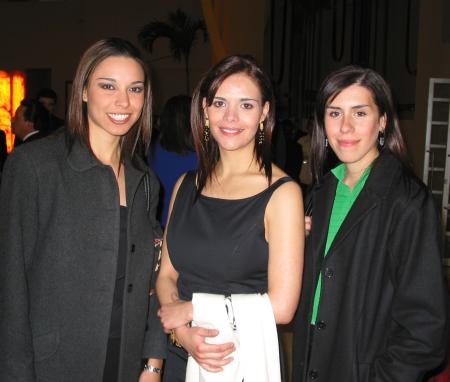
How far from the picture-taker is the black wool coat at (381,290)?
1.56 meters

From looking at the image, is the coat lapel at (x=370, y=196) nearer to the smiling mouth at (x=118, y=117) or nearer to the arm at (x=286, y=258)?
the arm at (x=286, y=258)

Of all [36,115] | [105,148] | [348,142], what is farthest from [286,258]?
[36,115]

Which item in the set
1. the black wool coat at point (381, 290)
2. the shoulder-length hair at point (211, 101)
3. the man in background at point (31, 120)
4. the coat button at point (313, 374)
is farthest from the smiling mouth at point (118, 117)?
the man in background at point (31, 120)

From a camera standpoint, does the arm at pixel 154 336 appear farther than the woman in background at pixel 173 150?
No

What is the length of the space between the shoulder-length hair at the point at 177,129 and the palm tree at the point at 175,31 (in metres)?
10.0

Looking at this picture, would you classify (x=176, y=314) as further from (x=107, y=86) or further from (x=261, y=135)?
(x=107, y=86)

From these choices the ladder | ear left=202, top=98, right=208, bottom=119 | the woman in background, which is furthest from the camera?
the ladder

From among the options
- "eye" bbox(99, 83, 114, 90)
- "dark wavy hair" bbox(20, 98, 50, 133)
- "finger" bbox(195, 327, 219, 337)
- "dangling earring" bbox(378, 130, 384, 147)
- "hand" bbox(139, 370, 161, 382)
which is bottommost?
"hand" bbox(139, 370, 161, 382)

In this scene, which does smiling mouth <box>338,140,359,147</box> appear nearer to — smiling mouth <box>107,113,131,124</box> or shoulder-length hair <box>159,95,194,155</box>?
smiling mouth <box>107,113,131,124</box>

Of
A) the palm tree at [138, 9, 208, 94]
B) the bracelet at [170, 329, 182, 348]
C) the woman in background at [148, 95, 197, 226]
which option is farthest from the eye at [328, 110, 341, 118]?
the palm tree at [138, 9, 208, 94]

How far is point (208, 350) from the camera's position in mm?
1663

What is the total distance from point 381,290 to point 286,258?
1.10ft

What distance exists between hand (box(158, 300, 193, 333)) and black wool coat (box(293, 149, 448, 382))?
441mm

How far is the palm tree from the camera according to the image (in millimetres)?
13273
